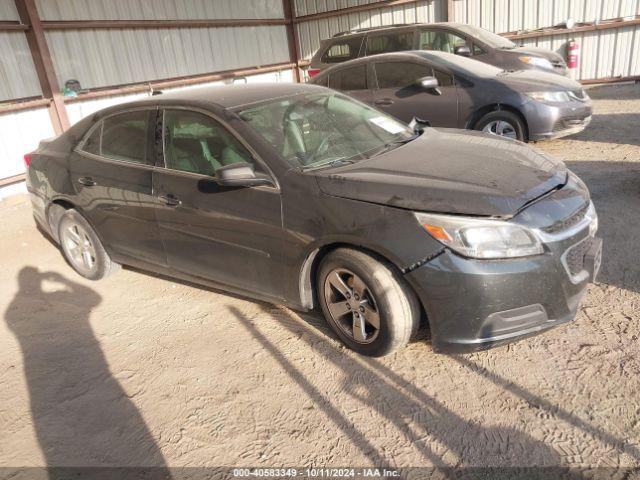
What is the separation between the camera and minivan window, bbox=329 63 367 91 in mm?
7234

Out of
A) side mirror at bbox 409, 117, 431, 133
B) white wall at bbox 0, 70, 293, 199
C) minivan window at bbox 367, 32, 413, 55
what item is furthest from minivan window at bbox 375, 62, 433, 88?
white wall at bbox 0, 70, 293, 199

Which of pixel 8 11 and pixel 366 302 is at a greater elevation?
pixel 8 11

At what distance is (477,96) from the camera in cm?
637

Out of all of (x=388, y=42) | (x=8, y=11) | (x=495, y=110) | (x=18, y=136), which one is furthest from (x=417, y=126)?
(x=8, y=11)

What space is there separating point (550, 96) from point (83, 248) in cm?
560

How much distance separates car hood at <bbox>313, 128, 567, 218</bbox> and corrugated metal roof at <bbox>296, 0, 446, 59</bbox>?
34.8ft

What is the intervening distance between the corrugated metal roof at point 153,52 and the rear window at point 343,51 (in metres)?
3.65

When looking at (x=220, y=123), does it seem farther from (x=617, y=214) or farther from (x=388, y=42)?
(x=388, y=42)

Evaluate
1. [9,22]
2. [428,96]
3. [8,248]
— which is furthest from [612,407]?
[9,22]

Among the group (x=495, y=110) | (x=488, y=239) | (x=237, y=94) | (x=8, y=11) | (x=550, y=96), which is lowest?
(x=495, y=110)

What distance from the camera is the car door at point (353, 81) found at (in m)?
7.18

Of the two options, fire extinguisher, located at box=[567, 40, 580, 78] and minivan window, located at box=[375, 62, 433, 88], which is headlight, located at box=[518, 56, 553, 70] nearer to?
minivan window, located at box=[375, 62, 433, 88]

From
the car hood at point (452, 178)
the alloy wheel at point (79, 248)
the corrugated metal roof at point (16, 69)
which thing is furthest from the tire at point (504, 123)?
the corrugated metal roof at point (16, 69)

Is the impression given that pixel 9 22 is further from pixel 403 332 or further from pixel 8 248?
pixel 403 332
